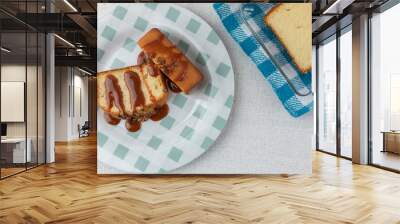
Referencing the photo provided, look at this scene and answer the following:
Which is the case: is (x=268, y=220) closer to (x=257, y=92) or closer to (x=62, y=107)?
(x=257, y=92)

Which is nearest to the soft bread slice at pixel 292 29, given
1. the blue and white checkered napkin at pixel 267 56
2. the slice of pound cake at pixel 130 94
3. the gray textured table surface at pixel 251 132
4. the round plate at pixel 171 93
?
the blue and white checkered napkin at pixel 267 56

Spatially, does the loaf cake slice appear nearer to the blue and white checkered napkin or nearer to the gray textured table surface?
the gray textured table surface

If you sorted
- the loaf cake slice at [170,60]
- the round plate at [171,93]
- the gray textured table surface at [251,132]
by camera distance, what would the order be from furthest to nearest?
the gray textured table surface at [251,132]
the round plate at [171,93]
the loaf cake slice at [170,60]

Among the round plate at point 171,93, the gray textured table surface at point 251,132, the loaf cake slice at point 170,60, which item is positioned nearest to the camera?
the loaf cake slice at point 170,60

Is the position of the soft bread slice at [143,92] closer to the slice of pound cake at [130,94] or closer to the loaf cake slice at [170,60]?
the slice of pound cake at [130,94]

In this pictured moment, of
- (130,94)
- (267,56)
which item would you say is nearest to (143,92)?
(130,94)

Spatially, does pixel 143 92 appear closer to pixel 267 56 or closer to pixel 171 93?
pixel 171 93

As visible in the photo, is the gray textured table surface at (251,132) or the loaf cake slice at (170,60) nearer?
the loaf cake slice at (170,60)
